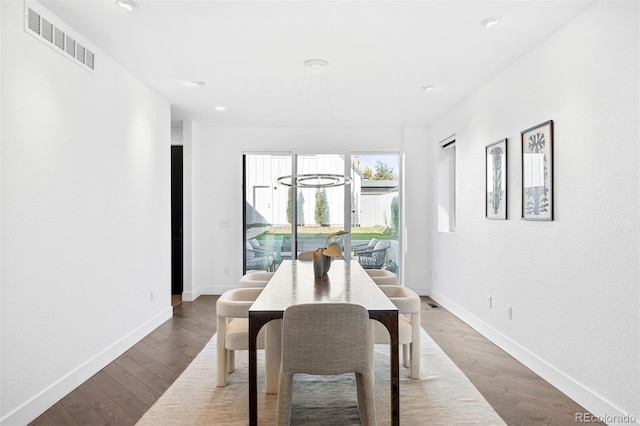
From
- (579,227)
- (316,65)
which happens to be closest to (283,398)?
(579,227)

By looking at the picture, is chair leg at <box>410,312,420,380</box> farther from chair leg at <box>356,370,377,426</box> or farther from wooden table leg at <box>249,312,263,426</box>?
wooden table leg at <box>249,312,263,426</box>

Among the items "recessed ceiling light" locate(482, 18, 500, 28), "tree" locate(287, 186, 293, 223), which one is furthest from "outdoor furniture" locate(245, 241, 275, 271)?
"recessed ceiling light" locate(482, 18, 500, 28)

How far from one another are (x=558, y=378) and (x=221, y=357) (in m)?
2.44

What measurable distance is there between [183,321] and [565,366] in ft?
12.7

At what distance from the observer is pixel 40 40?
270 cm

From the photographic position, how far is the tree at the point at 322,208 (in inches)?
259

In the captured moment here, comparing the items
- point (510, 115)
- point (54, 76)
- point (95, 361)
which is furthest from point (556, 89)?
point (95, 361)

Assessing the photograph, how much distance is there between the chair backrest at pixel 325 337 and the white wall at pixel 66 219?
168 centimetres

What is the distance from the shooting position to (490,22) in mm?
2916

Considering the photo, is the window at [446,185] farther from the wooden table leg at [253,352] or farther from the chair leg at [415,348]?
the wooden table leg at [253,352]

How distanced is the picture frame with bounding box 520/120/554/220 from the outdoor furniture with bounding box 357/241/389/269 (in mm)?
3285

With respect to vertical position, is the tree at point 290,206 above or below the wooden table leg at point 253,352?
above

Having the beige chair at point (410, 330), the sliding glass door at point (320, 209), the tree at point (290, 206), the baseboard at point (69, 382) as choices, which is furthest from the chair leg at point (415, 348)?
the tree at point (290, 206)

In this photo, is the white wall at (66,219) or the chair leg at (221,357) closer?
the white wall at (66,219)
